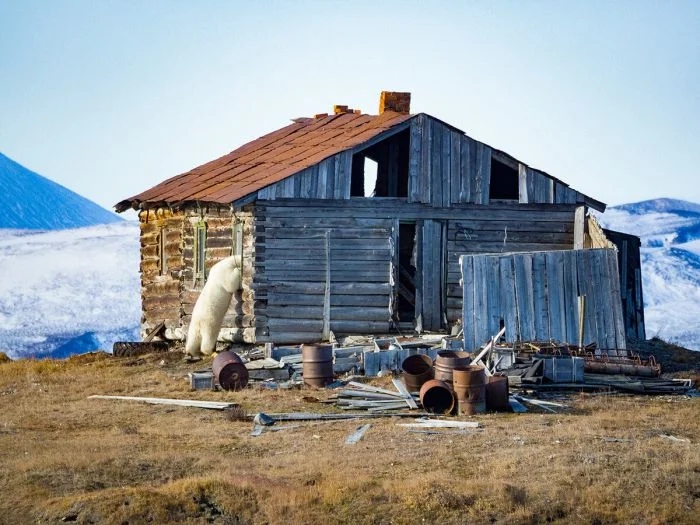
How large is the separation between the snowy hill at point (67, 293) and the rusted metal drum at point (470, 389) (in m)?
36.5

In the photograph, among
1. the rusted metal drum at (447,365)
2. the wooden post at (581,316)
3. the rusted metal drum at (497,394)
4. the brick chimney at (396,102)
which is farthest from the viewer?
the brick chimney at (396,102)

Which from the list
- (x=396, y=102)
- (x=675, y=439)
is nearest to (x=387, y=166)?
(x=396, y=102)

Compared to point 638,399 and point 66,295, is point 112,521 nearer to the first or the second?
point 638,399

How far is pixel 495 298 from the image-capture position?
19.4 meters

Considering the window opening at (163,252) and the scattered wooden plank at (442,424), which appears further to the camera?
the window opening at (163,252)

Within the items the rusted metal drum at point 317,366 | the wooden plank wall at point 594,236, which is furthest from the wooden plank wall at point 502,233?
the rusted metal drum at point 317,366

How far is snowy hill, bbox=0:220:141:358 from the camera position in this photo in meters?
52.3

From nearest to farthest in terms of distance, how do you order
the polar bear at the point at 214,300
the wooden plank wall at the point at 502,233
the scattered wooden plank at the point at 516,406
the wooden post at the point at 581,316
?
the scattered wooden plank at the point at 516,406
the wooden post at the point at 581,316
the polar bear at the point at 214,300
the wooden plank wall at the point at 502,233

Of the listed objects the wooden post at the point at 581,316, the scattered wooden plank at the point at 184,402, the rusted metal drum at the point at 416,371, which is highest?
the wooden post at the point at 581,316

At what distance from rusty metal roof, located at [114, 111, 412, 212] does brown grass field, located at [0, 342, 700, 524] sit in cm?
755

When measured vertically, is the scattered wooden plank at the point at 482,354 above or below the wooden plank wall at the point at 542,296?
below

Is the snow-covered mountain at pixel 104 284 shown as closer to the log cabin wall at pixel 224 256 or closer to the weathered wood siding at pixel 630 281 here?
the weathered wood siding at pixel 630 281

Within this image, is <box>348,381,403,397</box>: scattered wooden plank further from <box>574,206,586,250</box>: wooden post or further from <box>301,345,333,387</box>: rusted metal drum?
<box>574,206,586,250</box>: wooden post

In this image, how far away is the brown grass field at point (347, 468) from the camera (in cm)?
1010
